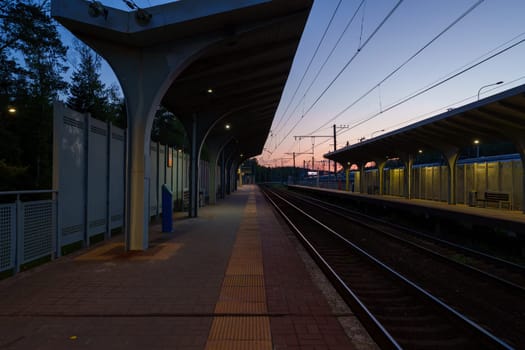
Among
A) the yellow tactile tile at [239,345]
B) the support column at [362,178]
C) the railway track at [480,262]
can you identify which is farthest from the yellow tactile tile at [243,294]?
the support column at [362,178]

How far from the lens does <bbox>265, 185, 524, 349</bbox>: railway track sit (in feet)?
12.7

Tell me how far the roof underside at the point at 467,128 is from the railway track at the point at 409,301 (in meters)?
6.46

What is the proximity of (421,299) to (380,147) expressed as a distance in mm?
22035

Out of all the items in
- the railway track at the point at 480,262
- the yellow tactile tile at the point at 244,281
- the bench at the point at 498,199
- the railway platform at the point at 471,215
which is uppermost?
the bench at the point at 498,199

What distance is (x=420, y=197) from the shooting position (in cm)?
2511

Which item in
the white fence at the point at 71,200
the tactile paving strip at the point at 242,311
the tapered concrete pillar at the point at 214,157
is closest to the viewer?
the tactile paving strip at the point at 242,311

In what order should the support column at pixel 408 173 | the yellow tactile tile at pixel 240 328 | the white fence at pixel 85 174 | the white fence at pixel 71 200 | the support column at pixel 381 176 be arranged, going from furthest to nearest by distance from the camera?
the support column at pixel 381 176 < the support column at pixel 408 173 < the white fence at pixel 85 174 < the white fence at pixel 71 200 < the yellow tactile tile at pixel 240 328

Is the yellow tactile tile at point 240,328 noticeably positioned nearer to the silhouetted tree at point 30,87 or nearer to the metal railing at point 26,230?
the metal railing at point 26,230

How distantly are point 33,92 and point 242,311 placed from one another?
119 feet

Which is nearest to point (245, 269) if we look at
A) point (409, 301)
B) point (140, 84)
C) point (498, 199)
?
point (409, 301)

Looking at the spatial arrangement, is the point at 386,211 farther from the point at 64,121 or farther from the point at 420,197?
the point at 64,121

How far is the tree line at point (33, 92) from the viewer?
22.3m

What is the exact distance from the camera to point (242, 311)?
4305 mm

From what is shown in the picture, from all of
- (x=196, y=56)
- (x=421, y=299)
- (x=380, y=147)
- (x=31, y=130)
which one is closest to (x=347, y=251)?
(x=421, y=299)
